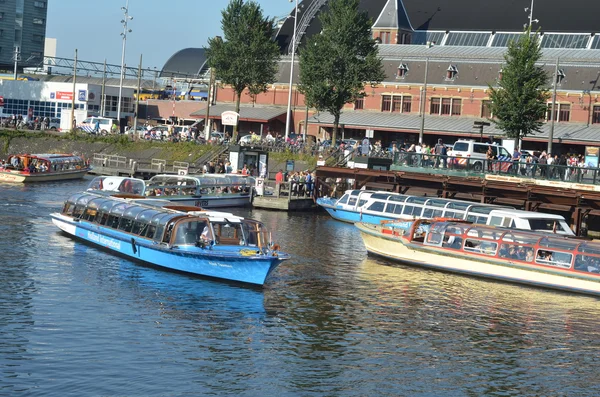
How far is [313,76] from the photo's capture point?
266 feet

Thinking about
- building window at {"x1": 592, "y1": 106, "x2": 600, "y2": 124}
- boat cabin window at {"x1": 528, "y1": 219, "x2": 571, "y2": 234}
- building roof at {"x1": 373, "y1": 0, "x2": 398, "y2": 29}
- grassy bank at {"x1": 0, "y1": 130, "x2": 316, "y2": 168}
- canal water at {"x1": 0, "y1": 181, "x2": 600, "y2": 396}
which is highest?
building roof at {"x1": 373, "y1": 0, "x2": 398, "y2": 29}

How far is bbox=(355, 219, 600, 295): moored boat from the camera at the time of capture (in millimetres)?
36969

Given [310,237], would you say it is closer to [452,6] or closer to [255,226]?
[255,226]

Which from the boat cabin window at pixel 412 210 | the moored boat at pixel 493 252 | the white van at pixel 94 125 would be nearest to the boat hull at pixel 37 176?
the white van at pixel 94 125

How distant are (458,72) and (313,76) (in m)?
Answer: 21.7

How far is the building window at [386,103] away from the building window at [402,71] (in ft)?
8.08

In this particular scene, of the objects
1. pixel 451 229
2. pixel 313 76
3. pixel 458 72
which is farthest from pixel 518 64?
pixel 451 229

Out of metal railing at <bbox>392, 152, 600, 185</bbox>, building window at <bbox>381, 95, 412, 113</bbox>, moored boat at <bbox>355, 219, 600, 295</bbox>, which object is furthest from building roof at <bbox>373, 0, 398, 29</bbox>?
moored boat at <bbox>355, 219, 600, 295</bbox>

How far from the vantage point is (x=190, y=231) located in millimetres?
36000

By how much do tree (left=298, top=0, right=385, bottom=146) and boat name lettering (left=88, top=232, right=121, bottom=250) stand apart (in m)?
41.3

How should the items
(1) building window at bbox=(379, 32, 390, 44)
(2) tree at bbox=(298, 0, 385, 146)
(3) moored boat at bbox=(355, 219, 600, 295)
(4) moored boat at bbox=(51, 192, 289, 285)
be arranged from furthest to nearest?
(1) building window at bbox=(379, 32, 390, 44) → (2) tree at bbox=(298, 0, 385, 146) → (3) moored boat at bbox=(355, 219, 600, 295) → (4) moored boat at bbox=(51, 192, 289, 285)

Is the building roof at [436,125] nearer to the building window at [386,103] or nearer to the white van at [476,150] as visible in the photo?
the building window at [386,103]

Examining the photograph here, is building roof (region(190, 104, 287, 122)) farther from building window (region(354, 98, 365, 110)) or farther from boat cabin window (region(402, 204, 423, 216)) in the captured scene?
boat cabin window (region(402, 204, 423, 216))

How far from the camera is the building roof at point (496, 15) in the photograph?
101938 mm
